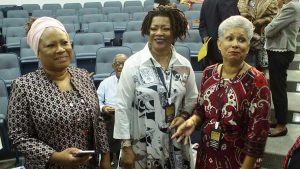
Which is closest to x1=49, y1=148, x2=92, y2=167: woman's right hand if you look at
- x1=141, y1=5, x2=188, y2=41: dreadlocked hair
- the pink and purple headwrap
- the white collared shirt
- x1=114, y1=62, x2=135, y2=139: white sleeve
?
x1=114, y1=62, x2=135, y2=139: white sleeve

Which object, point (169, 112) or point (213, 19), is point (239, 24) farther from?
point (213, 19)

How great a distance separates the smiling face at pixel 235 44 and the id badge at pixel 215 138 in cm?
33

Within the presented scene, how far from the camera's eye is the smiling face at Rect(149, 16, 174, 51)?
64.2 inches

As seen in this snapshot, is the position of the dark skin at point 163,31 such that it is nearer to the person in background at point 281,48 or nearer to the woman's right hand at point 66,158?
the woman's right hand at point 66,158

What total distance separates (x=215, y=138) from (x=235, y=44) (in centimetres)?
44

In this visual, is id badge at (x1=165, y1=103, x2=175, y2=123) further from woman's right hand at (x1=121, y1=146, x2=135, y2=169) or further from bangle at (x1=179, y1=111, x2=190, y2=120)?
woman's right hand at (x1=121, y1=146, x2=135, y2=169)

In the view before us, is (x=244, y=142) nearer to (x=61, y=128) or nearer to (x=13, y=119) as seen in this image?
(x=61, y=128)

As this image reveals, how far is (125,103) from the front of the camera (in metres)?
1.66

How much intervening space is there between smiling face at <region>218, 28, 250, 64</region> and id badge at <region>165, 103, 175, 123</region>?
362mm

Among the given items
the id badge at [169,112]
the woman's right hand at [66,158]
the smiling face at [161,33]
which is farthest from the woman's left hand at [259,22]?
the woman's right hand at [66,158]

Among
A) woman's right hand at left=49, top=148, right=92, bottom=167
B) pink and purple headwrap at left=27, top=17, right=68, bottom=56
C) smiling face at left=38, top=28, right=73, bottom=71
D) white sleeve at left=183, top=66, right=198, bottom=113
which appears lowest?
woman's right hand at left=49, top=148, right=92, bottom=167

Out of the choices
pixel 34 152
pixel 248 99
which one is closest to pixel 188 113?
pixel 248 99

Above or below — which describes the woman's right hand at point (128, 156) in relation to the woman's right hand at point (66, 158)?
below

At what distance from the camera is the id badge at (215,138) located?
151 centimetres
